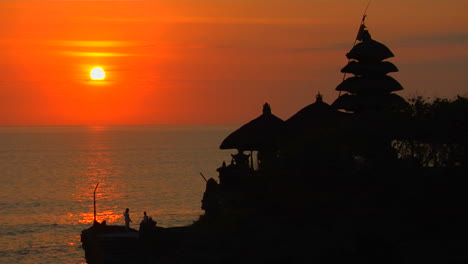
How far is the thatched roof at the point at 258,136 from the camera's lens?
35.1 metres

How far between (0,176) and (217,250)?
119 m

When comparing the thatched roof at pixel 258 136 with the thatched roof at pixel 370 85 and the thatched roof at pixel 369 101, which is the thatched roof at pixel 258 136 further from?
the thatched roof at pixel 370 85

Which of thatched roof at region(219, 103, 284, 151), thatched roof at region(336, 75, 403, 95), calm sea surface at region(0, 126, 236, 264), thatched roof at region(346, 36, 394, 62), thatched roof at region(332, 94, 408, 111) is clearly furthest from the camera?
calm sea surface at region(0, 126, 236, 264)

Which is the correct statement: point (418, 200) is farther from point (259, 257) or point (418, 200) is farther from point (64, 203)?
point (64, 203)

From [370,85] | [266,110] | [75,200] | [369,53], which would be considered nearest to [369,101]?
[370,85]

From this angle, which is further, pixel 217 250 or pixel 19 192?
pixel 19 192

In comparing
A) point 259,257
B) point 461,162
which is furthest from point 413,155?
point 259,257

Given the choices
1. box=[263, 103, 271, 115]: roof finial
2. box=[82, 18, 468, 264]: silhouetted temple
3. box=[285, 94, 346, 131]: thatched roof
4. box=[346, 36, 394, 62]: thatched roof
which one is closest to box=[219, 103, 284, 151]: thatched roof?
box=[82, 18, 468, 264]: silhouetted temple

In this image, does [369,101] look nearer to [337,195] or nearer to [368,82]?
[368,82]

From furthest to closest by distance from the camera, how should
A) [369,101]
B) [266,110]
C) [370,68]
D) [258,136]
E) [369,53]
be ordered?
[369,53] < [370,68] < [369,101] < [266,110] < [258,136]

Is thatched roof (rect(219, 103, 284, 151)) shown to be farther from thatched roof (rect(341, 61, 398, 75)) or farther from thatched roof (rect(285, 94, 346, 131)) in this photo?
thatched roof (rect(341, 61, 398, 75))

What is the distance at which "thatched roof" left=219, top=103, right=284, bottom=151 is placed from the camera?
35.1 m

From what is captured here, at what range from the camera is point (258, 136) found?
3512 cm

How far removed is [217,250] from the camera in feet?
102
